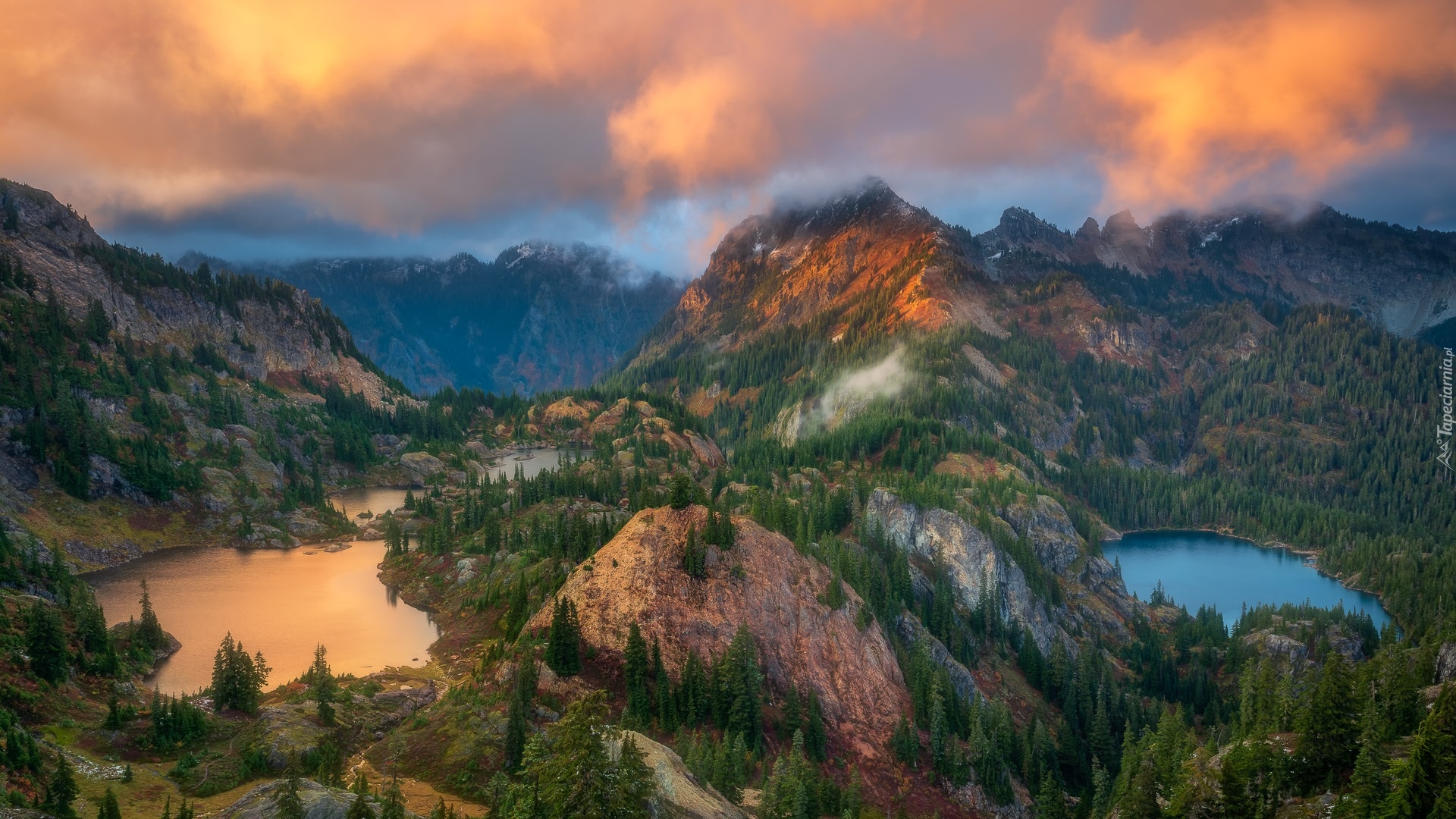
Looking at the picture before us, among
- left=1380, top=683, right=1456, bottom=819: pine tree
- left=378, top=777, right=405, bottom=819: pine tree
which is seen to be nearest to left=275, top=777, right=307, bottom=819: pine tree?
left=378, top=777, right=405, bottom=819: pine tree

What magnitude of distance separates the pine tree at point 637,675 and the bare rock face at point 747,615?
10.1 feet

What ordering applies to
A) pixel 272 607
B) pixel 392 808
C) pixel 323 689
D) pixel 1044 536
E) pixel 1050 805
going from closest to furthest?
pixel 392 808
pixel 323 689
pixel 1050 805
pixel 272 607
pixel 1044 536

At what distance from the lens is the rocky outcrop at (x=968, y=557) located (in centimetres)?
16238

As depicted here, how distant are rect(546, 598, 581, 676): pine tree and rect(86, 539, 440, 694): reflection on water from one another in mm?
30277

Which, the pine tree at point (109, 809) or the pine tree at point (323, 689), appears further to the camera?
the pine tree at point (323, 689)

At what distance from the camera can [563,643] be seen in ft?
271

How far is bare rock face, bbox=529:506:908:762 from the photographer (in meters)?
89.5

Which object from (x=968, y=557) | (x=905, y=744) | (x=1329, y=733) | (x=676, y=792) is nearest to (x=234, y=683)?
(x=676, y=792)

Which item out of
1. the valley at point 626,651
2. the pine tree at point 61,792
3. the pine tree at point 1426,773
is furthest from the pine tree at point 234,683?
the pine tree at point 1426,773

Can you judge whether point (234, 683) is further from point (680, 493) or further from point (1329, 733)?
point (1329, 733)

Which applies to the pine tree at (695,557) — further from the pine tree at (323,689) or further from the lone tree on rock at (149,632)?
the lone tree on rock at (149,632)

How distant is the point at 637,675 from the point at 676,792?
3518cm

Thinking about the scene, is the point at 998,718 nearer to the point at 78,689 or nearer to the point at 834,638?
the point at 834,638

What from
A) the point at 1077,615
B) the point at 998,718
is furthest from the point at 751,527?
the point at 1077,615
